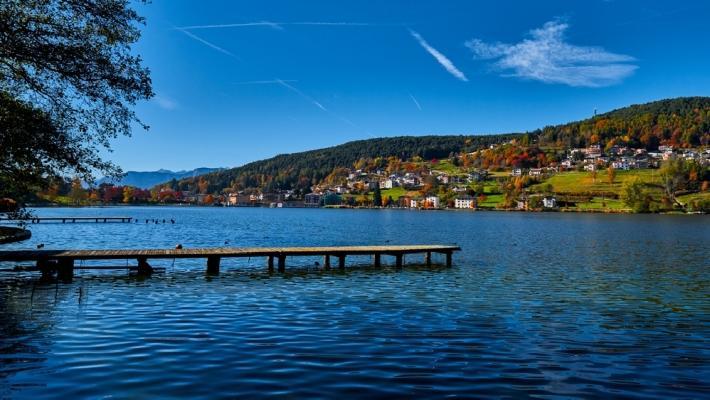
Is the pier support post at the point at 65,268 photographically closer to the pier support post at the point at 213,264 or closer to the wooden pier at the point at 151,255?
the wooden pier at the point at 151,255

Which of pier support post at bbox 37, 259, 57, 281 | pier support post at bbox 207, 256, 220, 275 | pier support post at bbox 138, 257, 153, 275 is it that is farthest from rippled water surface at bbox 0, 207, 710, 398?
pier support post at bbox 207, 256, 220, 275

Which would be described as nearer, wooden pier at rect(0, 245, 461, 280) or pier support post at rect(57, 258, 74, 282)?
wooden pier at rect(0, 245, 461, 280)

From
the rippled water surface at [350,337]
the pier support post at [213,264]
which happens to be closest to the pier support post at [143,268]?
the rippled water surface at [350,337]

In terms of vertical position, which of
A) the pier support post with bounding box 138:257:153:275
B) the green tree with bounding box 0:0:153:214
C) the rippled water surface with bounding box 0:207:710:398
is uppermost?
the green tree with bounding box 0:0:153:214

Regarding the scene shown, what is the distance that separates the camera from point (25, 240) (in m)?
62.6

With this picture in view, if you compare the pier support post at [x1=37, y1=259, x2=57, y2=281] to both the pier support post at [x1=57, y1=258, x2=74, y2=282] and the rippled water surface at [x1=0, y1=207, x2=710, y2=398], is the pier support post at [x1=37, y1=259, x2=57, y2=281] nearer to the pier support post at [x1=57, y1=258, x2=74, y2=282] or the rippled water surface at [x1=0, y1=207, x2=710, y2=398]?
the pier support post at [x1=57, y1=258, x2=74, y2=282]

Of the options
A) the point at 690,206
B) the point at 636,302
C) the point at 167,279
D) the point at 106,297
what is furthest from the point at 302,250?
the point at 690,206

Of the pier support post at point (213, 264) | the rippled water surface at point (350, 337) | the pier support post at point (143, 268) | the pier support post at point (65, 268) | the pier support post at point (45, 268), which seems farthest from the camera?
the pier support post at point (213, 264)

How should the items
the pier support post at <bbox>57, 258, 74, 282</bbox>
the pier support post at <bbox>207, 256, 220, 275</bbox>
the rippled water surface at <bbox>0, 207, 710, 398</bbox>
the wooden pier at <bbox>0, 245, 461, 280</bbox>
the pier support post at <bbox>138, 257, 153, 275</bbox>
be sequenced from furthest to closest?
the pier support post at <bbox>207, 256, 220, 275</bbox>, the pier support post at <bbox>138, 257, 153, 275</bbox>, the pier support post at <bbox>57, 258, 74, 282</bbox>, the wooden pier at <bbox>0, 245, 461, 280</bbox>, the rippled water surface at <bbox>0, 207, 710, 398</bbox>

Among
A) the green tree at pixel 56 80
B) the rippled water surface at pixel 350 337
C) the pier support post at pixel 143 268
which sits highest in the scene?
the green tree at pixel 56 80

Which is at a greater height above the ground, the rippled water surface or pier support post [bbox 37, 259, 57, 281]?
pier support post [bbox 37, 259, 57, 281]

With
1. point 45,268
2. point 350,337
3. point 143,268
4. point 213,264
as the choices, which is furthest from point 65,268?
point 350,337

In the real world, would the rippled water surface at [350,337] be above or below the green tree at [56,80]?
below

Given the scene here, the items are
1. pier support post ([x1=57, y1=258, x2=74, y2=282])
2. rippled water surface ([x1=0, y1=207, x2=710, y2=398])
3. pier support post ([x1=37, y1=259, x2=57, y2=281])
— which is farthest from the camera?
pier support post ([x1=57, y1=258, x2=74, y2=282])
